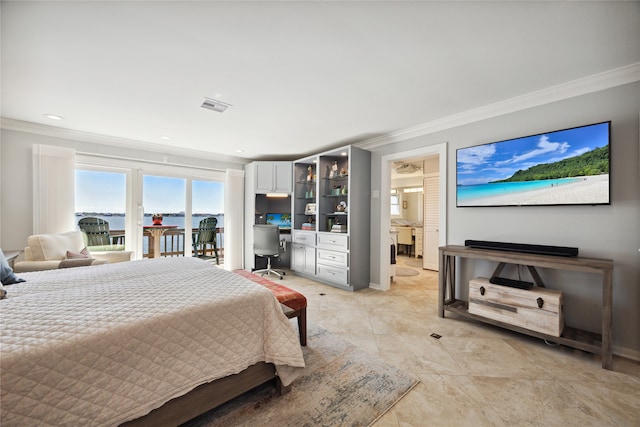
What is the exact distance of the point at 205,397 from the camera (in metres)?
1.39

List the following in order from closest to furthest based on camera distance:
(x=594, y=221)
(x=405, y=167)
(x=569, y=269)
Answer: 1. (x=569, y=269)
2. (x=594, y=221)
3. (x=405, y=167)

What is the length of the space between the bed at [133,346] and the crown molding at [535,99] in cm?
302

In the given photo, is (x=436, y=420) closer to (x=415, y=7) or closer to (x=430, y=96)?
(x=415, y=7)

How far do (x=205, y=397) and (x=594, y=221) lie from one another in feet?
11.1

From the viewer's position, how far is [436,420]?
4.84 ft

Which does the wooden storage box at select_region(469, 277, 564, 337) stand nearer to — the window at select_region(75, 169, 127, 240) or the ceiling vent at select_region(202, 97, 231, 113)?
the ceiling vent at select_region(202, 97, 231, 113)

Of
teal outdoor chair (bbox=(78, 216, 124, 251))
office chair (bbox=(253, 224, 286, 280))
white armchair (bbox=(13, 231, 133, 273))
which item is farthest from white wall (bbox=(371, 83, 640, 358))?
teal outdoor chair (bbox=(78, 216, 124, 251))

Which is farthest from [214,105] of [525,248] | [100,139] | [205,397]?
[525,248]

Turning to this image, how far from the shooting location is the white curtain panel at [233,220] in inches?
208

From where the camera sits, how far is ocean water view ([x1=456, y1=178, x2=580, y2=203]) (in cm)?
242

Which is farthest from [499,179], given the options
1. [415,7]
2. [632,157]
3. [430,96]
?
[415,7]

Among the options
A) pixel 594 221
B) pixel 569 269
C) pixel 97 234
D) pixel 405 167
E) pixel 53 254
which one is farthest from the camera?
pixel 405 167

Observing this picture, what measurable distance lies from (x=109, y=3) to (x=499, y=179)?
359cm

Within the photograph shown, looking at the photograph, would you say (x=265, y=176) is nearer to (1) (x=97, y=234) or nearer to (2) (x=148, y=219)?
(2) (x=148, y=219)
